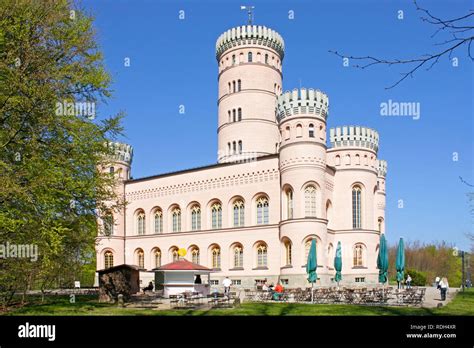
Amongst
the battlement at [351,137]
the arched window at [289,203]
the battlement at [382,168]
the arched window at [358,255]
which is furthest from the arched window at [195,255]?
the battlement at [382,168]

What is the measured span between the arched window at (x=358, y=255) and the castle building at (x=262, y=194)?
8 cm

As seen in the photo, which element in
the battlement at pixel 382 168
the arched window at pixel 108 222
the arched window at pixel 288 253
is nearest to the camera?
the arched window at pixel 108 222

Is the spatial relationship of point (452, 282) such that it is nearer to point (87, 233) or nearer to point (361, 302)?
point (361, 302)

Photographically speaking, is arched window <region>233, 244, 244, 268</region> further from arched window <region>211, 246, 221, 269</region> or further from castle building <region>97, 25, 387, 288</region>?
arched window <region>211, 246, 221, 269</region>

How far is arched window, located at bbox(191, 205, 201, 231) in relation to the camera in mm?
44531

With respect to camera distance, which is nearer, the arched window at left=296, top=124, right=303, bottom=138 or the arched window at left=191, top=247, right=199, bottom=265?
the arched window at left=296, top=124, right=303, bottom=138

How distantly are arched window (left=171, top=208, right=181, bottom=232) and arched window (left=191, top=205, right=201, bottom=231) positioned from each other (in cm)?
146

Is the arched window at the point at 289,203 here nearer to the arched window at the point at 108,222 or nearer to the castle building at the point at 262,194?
the castle building at the point at 262,194

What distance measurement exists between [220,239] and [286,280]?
7.39 m

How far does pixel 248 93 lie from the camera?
155 feet

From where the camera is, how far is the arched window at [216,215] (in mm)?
43125

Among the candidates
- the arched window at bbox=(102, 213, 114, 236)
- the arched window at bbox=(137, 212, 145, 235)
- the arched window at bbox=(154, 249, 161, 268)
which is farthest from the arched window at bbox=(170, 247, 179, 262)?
the arched window at bbox=(102, 213, 114, 236)

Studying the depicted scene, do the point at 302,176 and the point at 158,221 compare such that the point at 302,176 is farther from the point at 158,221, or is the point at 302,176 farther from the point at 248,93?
the point at 158,221
